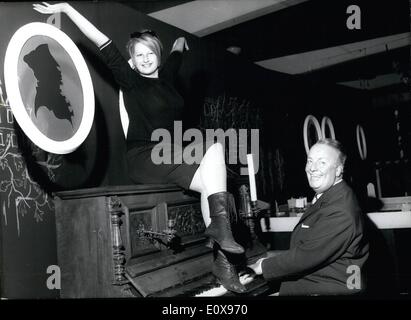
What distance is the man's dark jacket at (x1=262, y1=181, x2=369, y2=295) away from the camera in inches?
91.4

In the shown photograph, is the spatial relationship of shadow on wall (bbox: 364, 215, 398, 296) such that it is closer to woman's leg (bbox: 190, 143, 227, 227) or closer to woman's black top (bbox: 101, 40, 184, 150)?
woman's leg (bbox: 190, 143, 227, 227)

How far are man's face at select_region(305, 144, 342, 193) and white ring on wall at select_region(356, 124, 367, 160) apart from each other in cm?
505

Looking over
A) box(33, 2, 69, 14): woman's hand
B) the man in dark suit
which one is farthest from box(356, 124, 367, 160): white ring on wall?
box(33, 2, 69, 14): woman's hand

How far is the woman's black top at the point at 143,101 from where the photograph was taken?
270cm

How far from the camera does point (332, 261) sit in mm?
2412

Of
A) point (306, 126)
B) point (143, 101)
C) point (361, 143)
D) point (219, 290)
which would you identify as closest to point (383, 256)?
point (219, 290)

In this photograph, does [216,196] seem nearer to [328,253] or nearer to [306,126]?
[328,253]

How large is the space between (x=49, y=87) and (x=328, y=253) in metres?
1.93

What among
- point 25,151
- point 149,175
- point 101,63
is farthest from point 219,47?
point 25,151

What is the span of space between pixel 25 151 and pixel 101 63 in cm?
91

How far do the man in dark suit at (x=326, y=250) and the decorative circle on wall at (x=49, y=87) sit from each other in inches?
53.5

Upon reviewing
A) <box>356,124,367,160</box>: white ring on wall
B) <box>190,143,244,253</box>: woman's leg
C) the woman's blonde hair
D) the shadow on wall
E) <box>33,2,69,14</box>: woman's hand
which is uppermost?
<box>33,2,69,14</box>: woman's hand

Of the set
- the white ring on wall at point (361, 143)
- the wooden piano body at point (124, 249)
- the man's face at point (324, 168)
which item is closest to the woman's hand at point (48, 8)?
the wooden piano body at point (124, 249)
